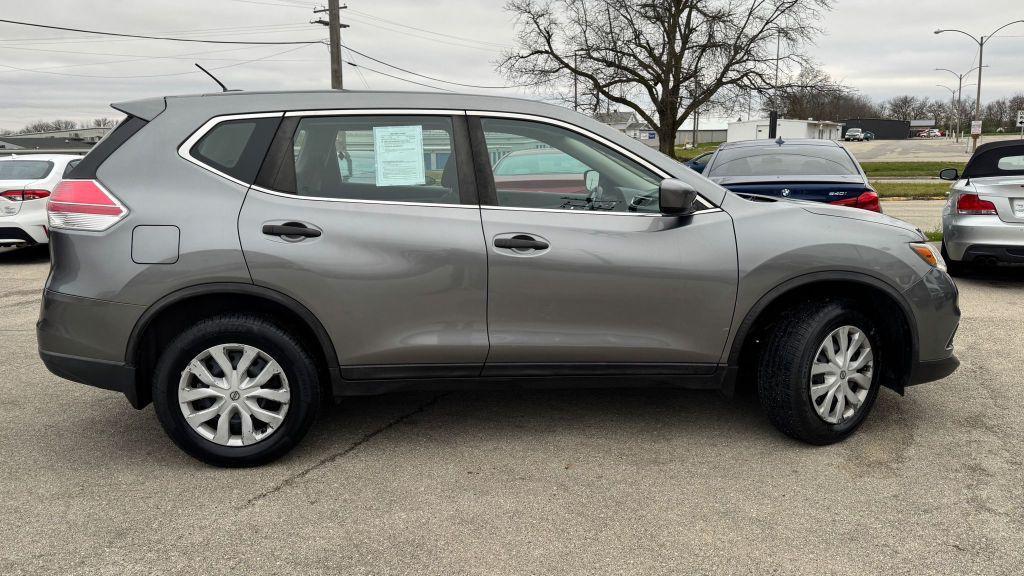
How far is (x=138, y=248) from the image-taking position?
3.49 metres

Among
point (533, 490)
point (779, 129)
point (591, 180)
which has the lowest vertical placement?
point (533, 490)

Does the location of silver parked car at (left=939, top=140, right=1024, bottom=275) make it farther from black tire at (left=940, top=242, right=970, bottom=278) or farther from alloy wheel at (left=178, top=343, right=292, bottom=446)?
alloy wheel at (left=178, top=343, right=292, bottom=446)

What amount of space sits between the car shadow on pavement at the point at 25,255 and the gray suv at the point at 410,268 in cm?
878

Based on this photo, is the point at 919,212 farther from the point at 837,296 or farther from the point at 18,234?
the point at 18,234

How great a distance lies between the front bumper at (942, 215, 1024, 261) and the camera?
746 centimetres

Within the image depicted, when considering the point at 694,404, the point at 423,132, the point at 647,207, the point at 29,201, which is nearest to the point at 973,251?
the point at 694,404

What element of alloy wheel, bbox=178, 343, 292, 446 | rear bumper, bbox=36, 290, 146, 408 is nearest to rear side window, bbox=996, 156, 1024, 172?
alloy wheel, bbox=178, 343, 292, 446

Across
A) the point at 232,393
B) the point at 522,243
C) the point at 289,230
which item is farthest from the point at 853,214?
the point at 232,393

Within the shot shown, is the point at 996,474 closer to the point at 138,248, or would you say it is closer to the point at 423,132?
the point at 423,132

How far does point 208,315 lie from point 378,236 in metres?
0.87

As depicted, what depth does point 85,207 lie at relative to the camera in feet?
11.6

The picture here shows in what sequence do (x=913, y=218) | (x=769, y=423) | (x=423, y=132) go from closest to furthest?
1. (x=423, y=132)
2. (x=769, y=423)
3. (x=913, y=218)

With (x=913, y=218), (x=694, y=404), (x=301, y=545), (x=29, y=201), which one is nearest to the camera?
(x=301, y=545)

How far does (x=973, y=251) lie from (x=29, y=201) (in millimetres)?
10993
